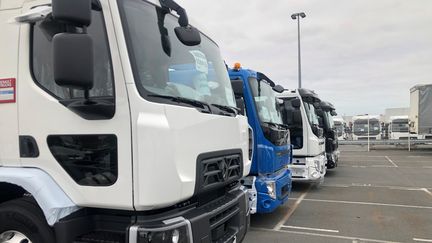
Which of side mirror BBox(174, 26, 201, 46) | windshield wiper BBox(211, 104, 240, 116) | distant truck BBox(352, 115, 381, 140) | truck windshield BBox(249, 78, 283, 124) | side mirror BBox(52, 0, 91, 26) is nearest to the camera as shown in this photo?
side mirror BBox(52, 0, 91, 26)

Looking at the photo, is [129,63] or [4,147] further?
[4,147]

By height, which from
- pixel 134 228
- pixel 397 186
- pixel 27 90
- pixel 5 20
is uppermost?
pixel 5 20

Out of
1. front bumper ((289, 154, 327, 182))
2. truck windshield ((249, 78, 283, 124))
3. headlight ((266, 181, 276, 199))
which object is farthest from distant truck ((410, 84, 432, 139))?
headlight ((266, 181, 276, 199))

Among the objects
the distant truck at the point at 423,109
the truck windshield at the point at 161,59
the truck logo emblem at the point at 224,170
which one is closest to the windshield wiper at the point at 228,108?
the truck windshield at the point at 161,59

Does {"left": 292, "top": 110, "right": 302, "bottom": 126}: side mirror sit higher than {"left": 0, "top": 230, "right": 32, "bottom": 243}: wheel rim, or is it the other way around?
{"left": 292, "top": 110, "right": 302, "bottom": 126}: side mirror

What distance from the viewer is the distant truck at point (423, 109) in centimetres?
2333

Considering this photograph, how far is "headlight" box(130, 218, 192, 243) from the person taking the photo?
2.65 meters

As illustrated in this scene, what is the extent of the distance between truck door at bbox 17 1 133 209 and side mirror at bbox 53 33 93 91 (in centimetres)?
32

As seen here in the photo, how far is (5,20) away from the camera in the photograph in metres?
3.11

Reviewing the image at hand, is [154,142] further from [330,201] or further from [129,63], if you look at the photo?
[330,201]

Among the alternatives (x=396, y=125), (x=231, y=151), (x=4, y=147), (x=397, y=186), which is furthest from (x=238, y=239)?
(x=396, y=125)

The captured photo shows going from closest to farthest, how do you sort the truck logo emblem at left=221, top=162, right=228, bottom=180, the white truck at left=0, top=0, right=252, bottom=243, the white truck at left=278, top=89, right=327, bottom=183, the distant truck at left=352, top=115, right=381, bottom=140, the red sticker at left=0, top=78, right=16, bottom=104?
the white truck at left=0, top=0, right=252, bottom=243 < the red sticker at left=0, top=78, right=16, bottom=104 < the truck logo emblem at left=221, top=162, right=228, bottom=180 < the white truck at left=278, top=89, right=327, bottom=183 < the distant truck at left=352, top=115, right=381, bottom=140

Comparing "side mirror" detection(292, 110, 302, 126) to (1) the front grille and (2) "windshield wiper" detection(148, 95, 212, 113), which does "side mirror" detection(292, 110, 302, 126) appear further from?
(2) "windshield wiper" detection(148, 95, 212, 113)

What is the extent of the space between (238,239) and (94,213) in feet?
4.86
